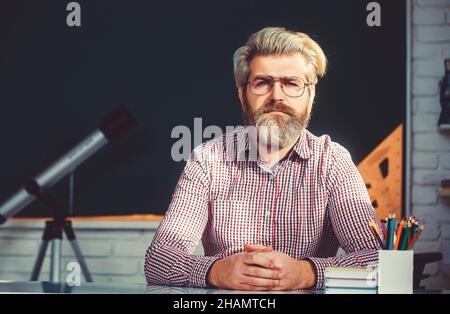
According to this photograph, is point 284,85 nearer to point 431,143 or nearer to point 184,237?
point 184,237

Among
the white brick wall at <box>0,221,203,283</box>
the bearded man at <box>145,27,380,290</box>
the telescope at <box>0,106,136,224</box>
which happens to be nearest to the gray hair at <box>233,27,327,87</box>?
the bearded man at <box>145,27,380,290</box>

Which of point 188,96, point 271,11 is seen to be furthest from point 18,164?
point 271,11

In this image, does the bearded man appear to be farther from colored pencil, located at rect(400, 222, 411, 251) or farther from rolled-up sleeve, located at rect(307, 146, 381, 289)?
colored pencil, located at rect(400, 222, 411, 251)

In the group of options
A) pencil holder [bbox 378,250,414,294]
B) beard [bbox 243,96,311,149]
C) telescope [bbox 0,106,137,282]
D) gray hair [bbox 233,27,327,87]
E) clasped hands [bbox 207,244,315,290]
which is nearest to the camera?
pencil holder [bbox 378,250,414,294]

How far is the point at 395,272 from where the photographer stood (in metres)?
1.22

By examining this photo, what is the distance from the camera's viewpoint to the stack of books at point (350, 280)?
4.02 feet

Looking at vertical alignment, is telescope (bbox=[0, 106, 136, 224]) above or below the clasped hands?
above

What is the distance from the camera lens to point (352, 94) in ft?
8.52

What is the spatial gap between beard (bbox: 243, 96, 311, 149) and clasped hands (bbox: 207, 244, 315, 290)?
1.85ft

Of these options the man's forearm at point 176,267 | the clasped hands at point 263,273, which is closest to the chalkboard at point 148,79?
the man's forearm at point 176,267

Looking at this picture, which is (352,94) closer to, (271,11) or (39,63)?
(271,11)

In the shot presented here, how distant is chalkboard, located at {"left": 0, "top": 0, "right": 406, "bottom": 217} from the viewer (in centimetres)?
259

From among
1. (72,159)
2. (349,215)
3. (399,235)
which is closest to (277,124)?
(349,215)

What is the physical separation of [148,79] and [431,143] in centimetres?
113
